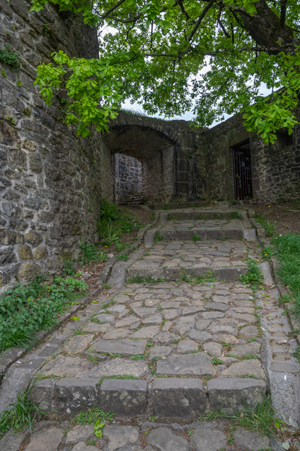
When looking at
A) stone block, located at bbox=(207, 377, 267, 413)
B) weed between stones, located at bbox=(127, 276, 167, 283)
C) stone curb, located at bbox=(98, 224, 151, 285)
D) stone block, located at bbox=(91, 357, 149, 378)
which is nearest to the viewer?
stone block, located at bbox=(207, 377, 267, 413)

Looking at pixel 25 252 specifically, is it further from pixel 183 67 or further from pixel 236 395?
pixel 183 67

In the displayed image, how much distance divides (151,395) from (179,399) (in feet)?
0.63

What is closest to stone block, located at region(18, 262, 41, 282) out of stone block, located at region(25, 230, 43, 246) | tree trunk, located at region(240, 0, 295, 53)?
stone block, located at region(25, 230, 43, 246)

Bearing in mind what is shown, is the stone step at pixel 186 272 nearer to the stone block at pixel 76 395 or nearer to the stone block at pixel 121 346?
the stone block at pixel 121 346

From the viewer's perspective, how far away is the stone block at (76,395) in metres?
1.90

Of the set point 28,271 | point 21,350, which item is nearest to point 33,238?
point 28,271

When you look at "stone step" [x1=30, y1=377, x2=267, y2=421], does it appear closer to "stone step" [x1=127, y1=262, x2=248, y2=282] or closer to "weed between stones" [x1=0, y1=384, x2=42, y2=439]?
"weed between stones" [x1=0, y1=384, x2=42, y2=439]

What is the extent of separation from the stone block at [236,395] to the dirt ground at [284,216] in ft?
14.4

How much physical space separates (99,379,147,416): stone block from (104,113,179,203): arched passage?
8.36m

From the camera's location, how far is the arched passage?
9477 millimetres

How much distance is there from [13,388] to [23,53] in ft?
11.6

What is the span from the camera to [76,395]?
75.0 inches

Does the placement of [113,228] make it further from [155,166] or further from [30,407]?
[155,166]

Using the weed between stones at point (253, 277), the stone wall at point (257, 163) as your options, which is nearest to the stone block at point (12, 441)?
the weed between stones at point (253, 277)
